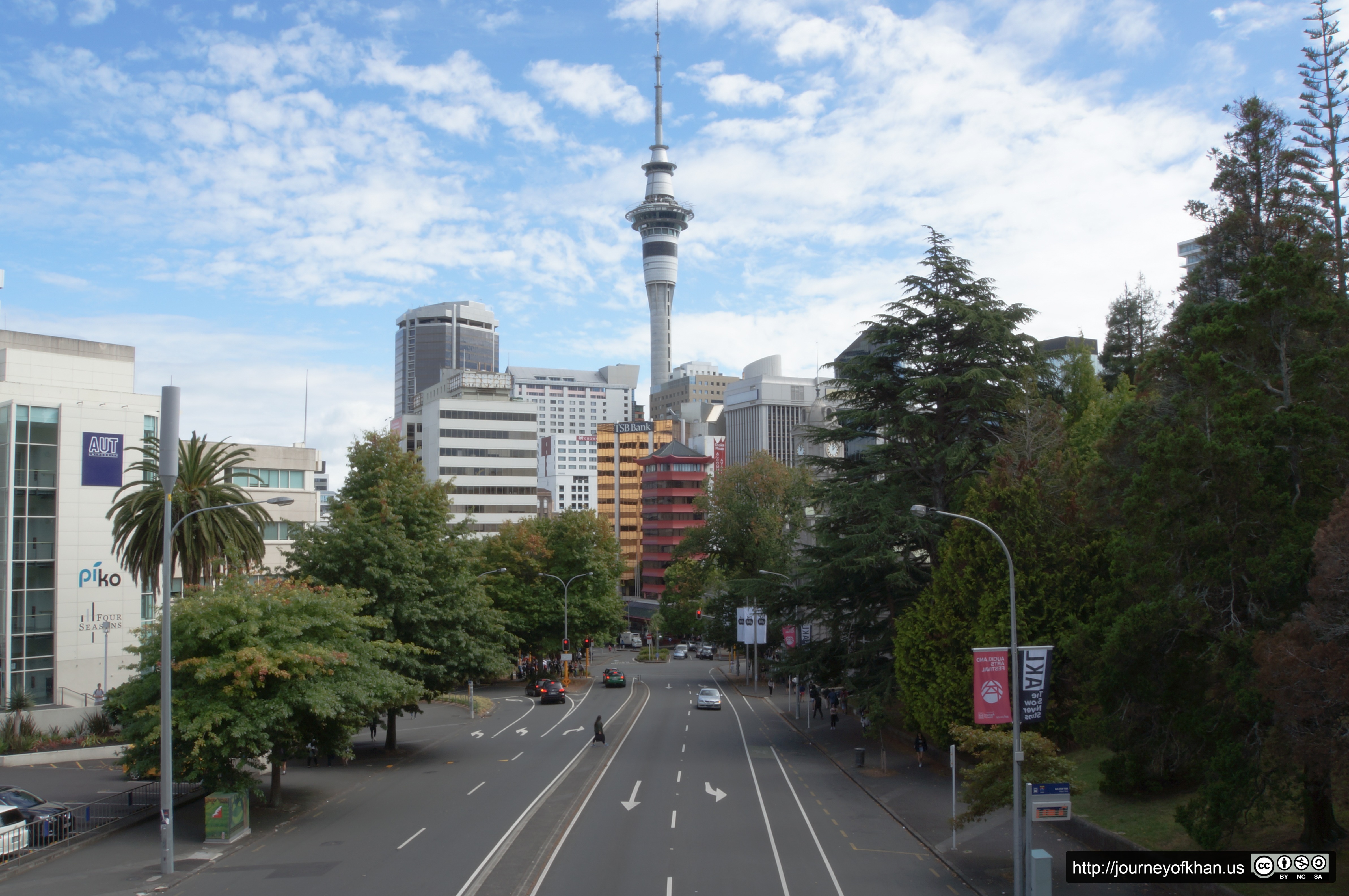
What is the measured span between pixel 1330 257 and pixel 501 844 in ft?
80.2

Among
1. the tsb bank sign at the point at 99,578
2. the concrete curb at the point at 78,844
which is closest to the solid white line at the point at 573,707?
the concrete curb at the point at 78,844

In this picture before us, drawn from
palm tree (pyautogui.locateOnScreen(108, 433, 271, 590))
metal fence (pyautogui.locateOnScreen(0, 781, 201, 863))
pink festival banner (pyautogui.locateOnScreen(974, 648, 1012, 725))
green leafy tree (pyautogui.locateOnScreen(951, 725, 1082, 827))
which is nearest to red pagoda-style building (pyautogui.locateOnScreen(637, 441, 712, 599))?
palm tree (pyautogui.locateOnScreen(108, 433, 271, 590))

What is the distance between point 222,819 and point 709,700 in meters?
35.8

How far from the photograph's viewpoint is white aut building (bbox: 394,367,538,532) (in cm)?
11869

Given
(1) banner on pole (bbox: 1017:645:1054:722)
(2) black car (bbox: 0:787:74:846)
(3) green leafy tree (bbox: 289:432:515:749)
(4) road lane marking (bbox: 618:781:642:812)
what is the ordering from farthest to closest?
(3) green leafy tree (bbox: 289:432:515:749)
(4) road lane marking (bbox: 618:781:642:812)
(2) black car (bbox: 0:787:74:846)
(1) banner on pole (bbox: 1017:645:1054:722)

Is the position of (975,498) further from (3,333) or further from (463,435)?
(463,435)

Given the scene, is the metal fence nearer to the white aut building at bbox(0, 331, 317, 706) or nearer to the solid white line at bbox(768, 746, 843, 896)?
the white aut building at bbox(0, 331, 317, 706)

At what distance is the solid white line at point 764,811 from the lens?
19906 millimetres

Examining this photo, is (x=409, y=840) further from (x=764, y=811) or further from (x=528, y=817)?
(x=764, y=811)

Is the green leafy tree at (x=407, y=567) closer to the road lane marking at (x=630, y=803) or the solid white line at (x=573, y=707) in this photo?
the solid white line at (x=573, y=707)

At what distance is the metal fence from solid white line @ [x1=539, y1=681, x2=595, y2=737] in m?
18.5

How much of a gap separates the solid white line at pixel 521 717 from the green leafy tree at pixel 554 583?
9832mm

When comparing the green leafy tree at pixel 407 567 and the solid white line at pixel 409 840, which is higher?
the green leafy tree at pixel 407 567

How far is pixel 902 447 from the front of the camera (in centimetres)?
3909
